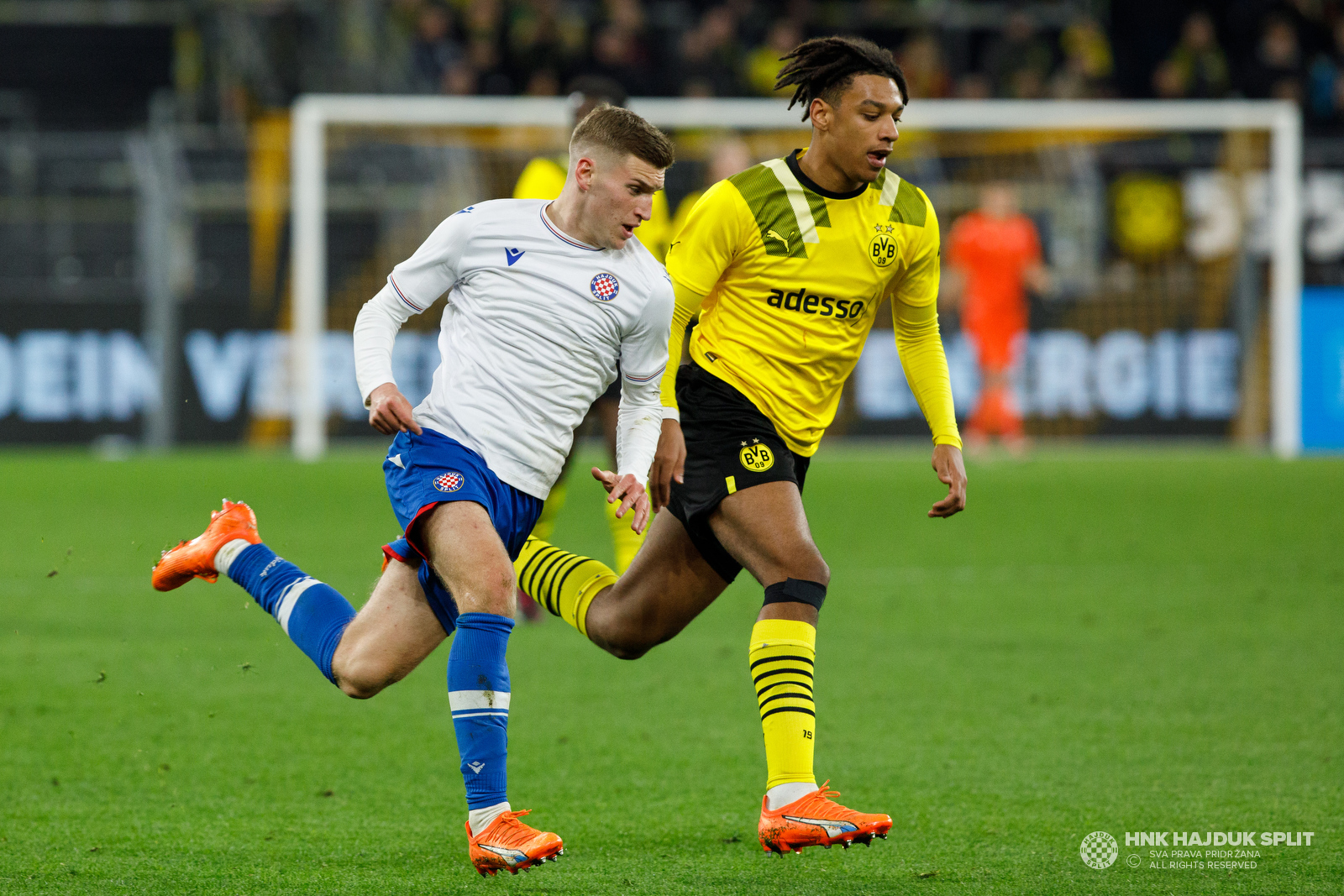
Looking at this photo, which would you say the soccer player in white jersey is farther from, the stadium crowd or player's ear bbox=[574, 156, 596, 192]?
the stadium crowd

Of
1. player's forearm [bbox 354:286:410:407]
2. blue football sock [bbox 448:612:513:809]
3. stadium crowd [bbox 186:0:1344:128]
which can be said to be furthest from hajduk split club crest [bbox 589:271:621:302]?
stadium crowd [bbox 186:0:1344:128]

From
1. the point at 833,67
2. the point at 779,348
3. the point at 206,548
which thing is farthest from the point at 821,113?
the point at 206,548

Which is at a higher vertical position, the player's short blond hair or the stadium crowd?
the stadium crowd

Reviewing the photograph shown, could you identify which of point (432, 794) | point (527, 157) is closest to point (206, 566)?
point (432, 794)

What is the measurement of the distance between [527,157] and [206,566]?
11.8 metres

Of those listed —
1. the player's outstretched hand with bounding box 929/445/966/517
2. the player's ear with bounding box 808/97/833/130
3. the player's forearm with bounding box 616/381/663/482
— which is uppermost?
the player's ear with bounding box 808/97/833/130

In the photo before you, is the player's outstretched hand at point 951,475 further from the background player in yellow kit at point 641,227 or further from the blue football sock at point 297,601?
the background player in yellow kit at point 641,227

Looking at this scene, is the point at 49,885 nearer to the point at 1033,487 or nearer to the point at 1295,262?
the point at 1033,487

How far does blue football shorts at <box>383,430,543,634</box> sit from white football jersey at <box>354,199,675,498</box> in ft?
0.12

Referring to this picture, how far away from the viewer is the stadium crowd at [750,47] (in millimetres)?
19719

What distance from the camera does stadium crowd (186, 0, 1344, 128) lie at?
64.7 ft

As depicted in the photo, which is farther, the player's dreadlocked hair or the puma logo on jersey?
the player's dreadlocked hair

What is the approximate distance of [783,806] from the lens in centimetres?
424

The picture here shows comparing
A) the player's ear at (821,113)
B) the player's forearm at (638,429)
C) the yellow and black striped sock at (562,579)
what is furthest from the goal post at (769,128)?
the player's forearm at (638,429)
